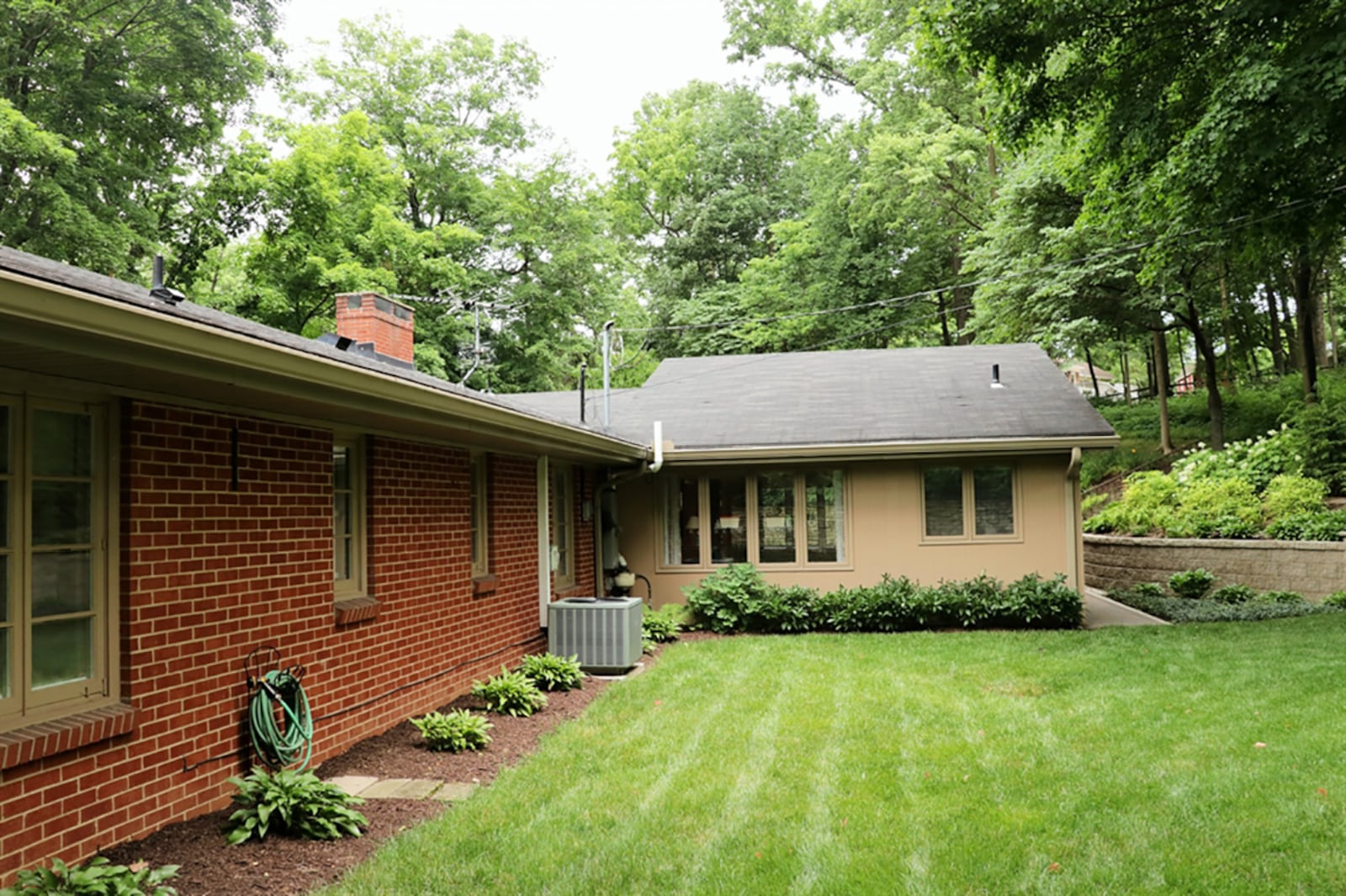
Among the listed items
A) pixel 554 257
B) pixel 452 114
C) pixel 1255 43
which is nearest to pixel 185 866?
pixel 1255 43

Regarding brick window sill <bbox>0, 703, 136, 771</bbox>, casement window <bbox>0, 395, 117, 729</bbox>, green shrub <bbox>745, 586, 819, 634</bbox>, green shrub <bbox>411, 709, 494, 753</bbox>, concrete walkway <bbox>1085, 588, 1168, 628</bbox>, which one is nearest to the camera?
brick window sill <bbox>0, 703, 136, 771</bbox>

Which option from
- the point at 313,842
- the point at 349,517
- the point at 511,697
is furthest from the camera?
the point at 511,697

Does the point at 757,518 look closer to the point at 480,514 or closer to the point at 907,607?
the point at 907,607

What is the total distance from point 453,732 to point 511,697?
1122 millimetres

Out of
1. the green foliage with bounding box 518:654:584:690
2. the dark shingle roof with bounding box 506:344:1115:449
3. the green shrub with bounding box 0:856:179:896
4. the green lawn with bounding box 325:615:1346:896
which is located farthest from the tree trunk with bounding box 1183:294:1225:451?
the green shrub with bounding box 0:856:179:896

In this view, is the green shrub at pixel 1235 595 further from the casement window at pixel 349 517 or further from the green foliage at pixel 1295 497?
the casement window at pixel 349 517

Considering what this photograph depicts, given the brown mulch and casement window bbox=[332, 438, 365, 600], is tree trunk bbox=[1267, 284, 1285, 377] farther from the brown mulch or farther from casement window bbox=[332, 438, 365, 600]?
the brown mulch

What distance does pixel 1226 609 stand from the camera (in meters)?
12.3

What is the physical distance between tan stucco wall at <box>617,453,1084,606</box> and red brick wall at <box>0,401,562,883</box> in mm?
5566

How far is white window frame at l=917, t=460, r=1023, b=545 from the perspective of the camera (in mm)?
12156

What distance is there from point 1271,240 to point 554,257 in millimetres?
17476

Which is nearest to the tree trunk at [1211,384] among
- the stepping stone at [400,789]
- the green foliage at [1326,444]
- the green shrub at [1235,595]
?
the green foliage at [1326,444]

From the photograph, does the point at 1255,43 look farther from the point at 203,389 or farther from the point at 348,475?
the point at 203,389

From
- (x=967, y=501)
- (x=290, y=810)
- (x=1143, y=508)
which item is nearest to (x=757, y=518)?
(x=967, y=501)
